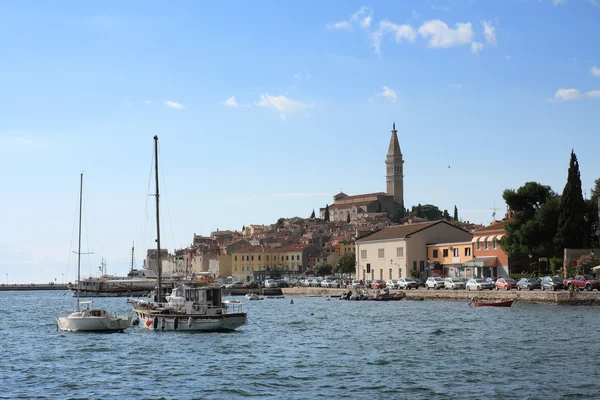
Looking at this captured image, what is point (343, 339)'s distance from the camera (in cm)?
4369

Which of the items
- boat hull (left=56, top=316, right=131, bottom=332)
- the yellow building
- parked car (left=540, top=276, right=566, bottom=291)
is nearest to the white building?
the yellow building

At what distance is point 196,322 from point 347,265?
102m

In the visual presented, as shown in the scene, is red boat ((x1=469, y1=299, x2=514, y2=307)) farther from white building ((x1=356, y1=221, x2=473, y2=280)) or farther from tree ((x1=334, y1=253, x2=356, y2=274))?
tree ((x1=334, y1=253, x2=356, y2=274))

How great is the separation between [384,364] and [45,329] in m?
29.5

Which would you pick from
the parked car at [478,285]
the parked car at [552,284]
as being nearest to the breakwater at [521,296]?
the parked car at [478,285]

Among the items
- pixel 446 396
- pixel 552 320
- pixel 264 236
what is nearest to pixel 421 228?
pixel 552 320

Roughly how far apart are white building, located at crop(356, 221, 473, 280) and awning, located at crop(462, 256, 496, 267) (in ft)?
28.2

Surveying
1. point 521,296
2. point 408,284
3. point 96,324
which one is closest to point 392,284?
point 408,284

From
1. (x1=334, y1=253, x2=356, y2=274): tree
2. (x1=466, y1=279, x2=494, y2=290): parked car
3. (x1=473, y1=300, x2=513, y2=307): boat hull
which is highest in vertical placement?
(x1=334, y1=253, x2=356, y2=274): tree

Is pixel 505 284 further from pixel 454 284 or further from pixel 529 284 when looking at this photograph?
pixel 454 284

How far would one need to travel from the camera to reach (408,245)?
10238 cm

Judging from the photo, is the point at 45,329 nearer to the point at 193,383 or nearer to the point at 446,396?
the point at 193,383

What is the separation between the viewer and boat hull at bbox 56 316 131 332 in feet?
157

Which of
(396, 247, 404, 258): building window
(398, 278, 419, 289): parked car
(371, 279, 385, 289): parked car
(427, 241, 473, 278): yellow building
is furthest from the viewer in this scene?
(396, 247, 404, 258): building window
